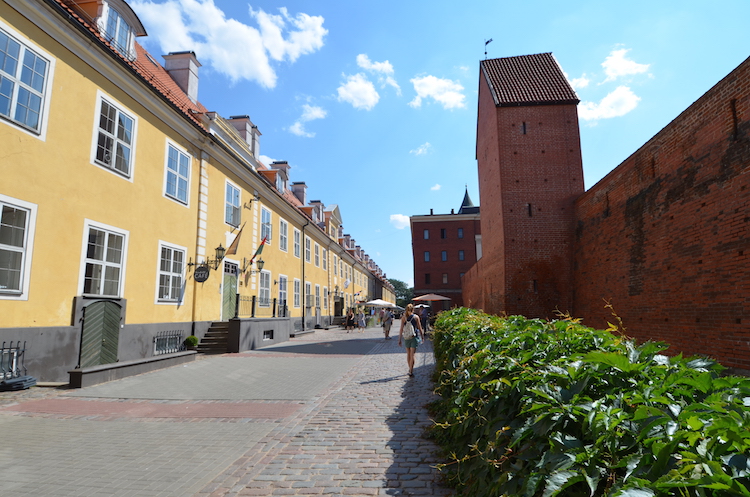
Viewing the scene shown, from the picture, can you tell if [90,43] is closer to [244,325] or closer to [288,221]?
[244,325]

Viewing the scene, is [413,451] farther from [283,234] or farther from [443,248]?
[443,248]

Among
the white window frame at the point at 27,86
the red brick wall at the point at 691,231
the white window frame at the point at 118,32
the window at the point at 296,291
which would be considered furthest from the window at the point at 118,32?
the window at the point at 296,291

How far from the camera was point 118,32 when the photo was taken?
498 inches

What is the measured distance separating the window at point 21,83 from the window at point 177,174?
4.73m

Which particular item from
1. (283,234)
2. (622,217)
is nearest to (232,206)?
(283,234)

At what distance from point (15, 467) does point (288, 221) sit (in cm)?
2204

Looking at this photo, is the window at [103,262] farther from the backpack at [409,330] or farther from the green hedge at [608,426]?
the green hedge at [608,426]

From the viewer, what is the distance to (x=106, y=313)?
10.8 meters

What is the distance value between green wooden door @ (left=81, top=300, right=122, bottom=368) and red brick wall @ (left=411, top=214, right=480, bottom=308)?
45617 mm

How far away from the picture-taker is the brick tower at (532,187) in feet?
56.1

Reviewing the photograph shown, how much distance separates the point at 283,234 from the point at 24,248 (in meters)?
16.4

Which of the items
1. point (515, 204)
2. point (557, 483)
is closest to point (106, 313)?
point (557, 483)

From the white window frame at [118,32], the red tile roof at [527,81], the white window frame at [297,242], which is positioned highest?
the red tile roof at [527,81]

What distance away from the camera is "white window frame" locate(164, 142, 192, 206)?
45.5 feet
